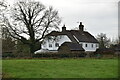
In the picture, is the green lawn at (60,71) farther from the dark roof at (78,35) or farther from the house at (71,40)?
the dark roof at (78,35)

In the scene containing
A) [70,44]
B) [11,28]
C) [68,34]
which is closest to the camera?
[11,28]

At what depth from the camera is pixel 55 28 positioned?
66.6 metres

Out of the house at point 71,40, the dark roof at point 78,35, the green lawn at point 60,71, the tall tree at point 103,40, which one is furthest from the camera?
the tall tree at point 103,40

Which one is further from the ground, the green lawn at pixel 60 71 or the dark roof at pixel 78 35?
the dark roof at pixel 78 35

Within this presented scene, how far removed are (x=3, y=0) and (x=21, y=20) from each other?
41.7 metres

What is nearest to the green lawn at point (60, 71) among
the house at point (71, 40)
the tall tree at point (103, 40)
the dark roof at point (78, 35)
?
the house at point (71, 40)

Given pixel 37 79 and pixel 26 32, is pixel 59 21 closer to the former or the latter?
pixel 26 32

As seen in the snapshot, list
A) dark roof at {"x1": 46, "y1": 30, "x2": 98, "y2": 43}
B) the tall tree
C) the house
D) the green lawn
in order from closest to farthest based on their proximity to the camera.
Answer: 1. the green lawn
2. the house
3. dark roof at {"x1": 46, "y1": 30, "x2": 98, "y2": 43}
4. the tall tree

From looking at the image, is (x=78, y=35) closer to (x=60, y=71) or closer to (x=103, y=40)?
(x=103, y=40)

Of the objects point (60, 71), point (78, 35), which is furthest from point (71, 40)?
point (60, 71)

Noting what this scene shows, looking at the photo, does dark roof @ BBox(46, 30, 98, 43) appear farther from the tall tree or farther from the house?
the tall tree

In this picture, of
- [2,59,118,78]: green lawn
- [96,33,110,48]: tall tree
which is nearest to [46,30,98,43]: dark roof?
[96,33,110,48]: tall tree

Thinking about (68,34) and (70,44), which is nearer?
(70,44)

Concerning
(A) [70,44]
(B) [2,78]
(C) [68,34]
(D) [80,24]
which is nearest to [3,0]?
(B) [2,78]
